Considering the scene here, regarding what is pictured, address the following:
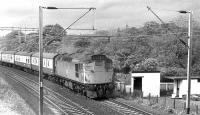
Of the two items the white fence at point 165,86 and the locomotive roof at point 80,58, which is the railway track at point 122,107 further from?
the white fence at point 165,86

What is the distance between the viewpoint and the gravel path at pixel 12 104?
21884mm

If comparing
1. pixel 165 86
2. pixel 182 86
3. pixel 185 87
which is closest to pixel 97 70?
pixel 182 86

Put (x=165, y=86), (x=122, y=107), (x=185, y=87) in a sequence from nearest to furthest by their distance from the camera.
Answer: (x=122, y=107) → (x=185, y=87) → (x=165, y=86)

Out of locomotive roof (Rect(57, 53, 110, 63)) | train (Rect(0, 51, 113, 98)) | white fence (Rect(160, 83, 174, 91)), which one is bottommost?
white fence (Rect(160, 83, 174, 91))

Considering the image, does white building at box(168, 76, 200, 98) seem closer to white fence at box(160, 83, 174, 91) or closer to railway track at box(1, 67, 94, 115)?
white fence at box(160, 83, 174, 91)

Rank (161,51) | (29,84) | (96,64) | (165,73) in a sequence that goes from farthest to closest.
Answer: (161,51) → (165,73) → (29,84) → (96,64)

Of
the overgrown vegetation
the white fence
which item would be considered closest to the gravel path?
the overgrown vegetation

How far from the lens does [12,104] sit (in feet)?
81.9

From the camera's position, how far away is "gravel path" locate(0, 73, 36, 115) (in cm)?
2188

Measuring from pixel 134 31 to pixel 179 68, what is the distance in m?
20.3

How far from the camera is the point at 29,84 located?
37062 mm

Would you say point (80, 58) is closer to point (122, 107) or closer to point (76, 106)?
point (76, 106)

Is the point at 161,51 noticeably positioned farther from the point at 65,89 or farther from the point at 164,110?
the point at 164,110

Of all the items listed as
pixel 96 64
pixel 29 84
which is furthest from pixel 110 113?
pixel 29 84
